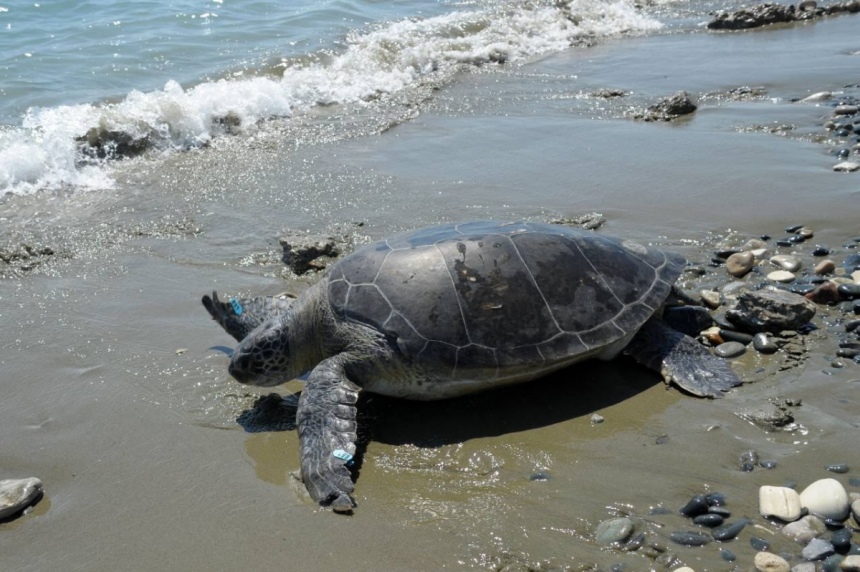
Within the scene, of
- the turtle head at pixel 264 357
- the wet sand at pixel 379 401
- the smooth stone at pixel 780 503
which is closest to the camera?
the smooth stone at pixel 780 503

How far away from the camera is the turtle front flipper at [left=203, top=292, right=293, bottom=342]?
4.80 metres

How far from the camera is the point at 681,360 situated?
4266 mm

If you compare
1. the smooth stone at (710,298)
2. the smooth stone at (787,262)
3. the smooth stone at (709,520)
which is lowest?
A: the smooth stone at (709,520)

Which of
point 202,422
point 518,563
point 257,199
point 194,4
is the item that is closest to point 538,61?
point 257,199

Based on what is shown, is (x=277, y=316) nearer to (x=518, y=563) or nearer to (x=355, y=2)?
(x=518, y=563)

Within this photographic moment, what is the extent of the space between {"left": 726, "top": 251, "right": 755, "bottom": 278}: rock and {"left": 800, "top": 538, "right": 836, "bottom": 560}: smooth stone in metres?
A: 2.60

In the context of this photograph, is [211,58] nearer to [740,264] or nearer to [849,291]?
[740,264]

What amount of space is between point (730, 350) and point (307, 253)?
312cm

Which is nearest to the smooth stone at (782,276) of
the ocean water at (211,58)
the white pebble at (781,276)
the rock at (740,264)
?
the white pebble at (781,276)

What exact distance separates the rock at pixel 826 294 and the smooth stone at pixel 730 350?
0.67 metres

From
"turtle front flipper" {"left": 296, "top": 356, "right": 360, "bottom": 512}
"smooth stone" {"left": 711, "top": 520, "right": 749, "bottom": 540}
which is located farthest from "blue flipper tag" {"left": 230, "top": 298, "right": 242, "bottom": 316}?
"smooth stone" {"left": 711, "top": 520, "right": 749, "bottom": 540}

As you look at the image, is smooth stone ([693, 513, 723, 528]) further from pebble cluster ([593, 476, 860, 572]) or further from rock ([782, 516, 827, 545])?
rock ([782, 516, 827, 545])

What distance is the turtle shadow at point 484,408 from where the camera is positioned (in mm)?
4000

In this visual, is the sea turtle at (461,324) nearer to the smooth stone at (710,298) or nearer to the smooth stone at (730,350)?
the smooth stone at (730,350)
